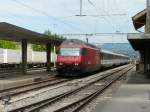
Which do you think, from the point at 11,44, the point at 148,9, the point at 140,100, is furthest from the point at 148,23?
the point at 11,44

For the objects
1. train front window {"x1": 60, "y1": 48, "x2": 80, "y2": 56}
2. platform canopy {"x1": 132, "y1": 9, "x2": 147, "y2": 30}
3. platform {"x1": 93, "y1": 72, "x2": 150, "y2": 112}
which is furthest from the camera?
platform canopy {"x1": 132, "y1": 9, "x2": 147, "y2": 30}

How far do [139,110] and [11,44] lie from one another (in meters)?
95.3

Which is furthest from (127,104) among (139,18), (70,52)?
(139,18)

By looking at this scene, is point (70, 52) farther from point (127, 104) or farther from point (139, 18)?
point (127, 104)

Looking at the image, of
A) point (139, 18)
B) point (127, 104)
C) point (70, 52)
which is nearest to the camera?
point (127, 104)

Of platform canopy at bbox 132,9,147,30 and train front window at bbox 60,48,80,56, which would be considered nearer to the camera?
train front window at bbox 60,48,80,56

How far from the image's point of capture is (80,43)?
37.1 meters

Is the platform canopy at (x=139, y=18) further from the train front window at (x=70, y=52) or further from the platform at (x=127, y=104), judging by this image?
the platform at (x=127, y=104)

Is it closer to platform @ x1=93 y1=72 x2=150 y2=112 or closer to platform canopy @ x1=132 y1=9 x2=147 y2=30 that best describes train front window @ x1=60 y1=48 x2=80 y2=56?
platform canopy @ x1=132 y1=9 x2=147 y2=30

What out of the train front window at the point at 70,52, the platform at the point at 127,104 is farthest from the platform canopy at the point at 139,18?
the platform at the point at 127,104

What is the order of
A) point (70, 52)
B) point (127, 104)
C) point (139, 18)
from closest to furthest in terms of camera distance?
1. point (127, 104)
2. point (70, 52)
3. point (139, 18)

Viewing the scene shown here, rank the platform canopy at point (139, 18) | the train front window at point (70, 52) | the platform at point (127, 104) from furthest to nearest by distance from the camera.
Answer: the platform canopy at point (139, 18)
the train front window at point (70, 52)
the platform at point (127, 104)

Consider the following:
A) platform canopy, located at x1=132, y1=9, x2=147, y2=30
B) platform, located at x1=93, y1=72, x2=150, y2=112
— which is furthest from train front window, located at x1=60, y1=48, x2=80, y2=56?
platform, located at x1=93, y1=72, x2=150, y2=112

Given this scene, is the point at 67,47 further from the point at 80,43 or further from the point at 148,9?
the point at 148,9
